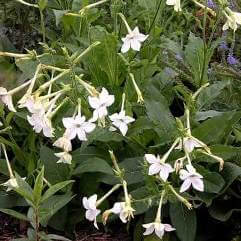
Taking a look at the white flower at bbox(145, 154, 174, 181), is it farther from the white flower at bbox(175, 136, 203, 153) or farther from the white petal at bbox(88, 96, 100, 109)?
the white petal at bbox(88, 96, 100, 109)

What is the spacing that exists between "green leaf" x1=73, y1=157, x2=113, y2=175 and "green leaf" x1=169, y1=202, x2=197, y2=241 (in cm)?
27

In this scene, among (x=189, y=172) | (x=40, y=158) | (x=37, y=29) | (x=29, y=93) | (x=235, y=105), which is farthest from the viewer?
(x=37, y=29)

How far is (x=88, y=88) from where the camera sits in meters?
2.00

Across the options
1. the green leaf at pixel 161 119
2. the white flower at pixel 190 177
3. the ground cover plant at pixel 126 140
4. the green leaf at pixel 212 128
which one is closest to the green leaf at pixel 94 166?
the ground cover plant at pixel 126 140

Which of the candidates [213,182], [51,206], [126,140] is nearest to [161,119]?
[126,140]

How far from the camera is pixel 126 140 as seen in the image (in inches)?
96.4

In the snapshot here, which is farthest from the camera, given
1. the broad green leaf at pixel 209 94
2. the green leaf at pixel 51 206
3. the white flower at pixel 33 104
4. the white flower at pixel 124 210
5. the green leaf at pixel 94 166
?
the broad green leaf at pixel 209 94

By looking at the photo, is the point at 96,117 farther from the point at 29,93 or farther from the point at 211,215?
the point at 211,215

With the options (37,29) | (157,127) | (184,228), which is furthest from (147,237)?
(37,29)

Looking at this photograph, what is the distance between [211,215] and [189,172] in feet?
1.84

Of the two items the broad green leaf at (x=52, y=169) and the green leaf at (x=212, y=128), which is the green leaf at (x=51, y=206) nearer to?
the broad green leaf at (x=52, y=169)

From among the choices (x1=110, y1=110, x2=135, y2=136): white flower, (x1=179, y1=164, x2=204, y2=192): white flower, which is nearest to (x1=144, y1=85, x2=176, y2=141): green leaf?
(x1=110, y1=110, x2=135, y2=136): white flower

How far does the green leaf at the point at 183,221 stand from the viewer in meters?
2.29

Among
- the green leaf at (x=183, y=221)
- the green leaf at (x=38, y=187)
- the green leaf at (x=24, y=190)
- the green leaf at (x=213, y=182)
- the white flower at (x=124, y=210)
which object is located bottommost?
the green leaf at (x=183, y=221)
